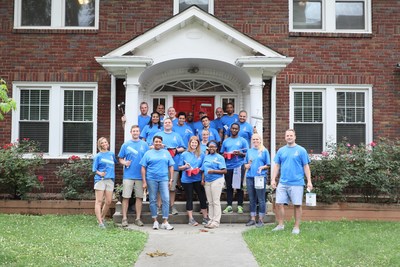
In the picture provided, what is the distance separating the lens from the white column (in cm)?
1041

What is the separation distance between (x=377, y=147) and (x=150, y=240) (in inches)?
219

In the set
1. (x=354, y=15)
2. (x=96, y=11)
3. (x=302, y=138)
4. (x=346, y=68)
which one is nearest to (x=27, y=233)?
(x=96, y=11)

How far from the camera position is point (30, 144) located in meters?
11.6

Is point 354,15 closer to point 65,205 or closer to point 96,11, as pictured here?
point 96,11

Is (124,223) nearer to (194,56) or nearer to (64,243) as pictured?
(64,243)

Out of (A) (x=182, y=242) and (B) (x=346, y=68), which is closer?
(A) (x=182, y=242)

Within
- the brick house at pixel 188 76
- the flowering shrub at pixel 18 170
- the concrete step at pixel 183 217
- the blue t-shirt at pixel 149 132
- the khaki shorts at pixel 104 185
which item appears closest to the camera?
the khaki shorts at pixel 104 185

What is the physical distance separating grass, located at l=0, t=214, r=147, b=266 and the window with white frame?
22.7 feet

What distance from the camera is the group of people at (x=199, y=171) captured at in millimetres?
8414

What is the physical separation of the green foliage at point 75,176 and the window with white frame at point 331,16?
20.0 feet

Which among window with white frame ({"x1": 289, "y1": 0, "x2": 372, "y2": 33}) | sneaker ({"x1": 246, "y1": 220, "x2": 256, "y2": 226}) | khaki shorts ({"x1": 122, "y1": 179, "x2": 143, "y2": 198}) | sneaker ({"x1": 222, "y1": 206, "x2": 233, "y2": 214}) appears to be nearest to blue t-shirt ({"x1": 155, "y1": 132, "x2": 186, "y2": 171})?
khaki shorts ({"x1": 122, "y1": 179, "x2": 143, "y2": 198})

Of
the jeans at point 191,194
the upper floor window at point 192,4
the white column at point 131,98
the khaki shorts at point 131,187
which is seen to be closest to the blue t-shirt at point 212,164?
the jeans at point 191,194

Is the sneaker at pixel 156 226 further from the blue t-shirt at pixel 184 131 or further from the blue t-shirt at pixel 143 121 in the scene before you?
the blue t-shirt at pixel 143 121

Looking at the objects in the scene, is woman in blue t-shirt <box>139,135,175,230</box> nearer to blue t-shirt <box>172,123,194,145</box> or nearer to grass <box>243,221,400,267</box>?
blue t-shirt <box>172,123,194,145</box>
